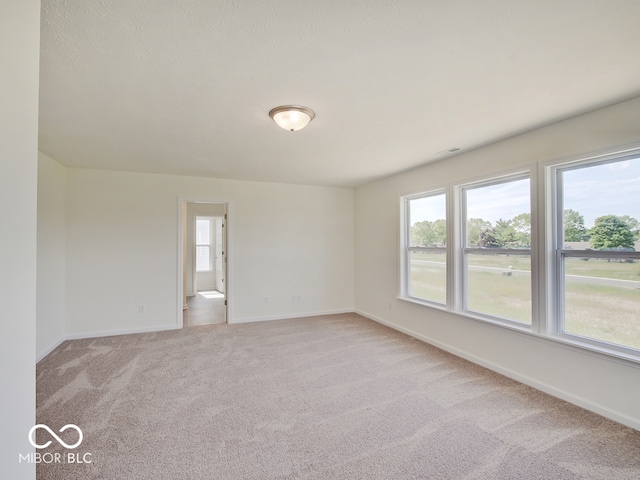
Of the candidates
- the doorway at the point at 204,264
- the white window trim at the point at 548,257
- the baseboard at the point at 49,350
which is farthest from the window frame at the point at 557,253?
the baseboard at the point at 49,350

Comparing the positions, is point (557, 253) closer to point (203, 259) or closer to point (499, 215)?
point (499, 215)

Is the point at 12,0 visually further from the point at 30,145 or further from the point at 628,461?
the point at 628,461

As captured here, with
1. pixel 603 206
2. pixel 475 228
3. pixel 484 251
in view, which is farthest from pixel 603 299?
pixel 475 228

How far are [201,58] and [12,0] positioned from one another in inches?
36.3

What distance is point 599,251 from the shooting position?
8.59 feet

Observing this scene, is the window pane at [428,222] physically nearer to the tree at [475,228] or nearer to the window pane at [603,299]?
the tree at [475,228]

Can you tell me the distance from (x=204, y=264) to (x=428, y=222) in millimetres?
7071

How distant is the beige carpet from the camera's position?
1.95m

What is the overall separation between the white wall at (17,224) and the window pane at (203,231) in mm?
8454

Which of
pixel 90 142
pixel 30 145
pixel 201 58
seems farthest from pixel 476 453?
pixel 90 142

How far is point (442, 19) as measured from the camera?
5.04 ft

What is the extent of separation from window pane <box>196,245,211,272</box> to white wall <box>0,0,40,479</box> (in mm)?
8460

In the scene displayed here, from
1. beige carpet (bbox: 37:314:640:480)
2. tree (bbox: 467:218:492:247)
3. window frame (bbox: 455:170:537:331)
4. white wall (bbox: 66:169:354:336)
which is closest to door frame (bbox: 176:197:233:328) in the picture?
white wall (bbox: 66:169:354:336)

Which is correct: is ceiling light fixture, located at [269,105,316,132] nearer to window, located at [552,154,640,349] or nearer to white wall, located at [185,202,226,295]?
window, located at [552,154,640,349]
